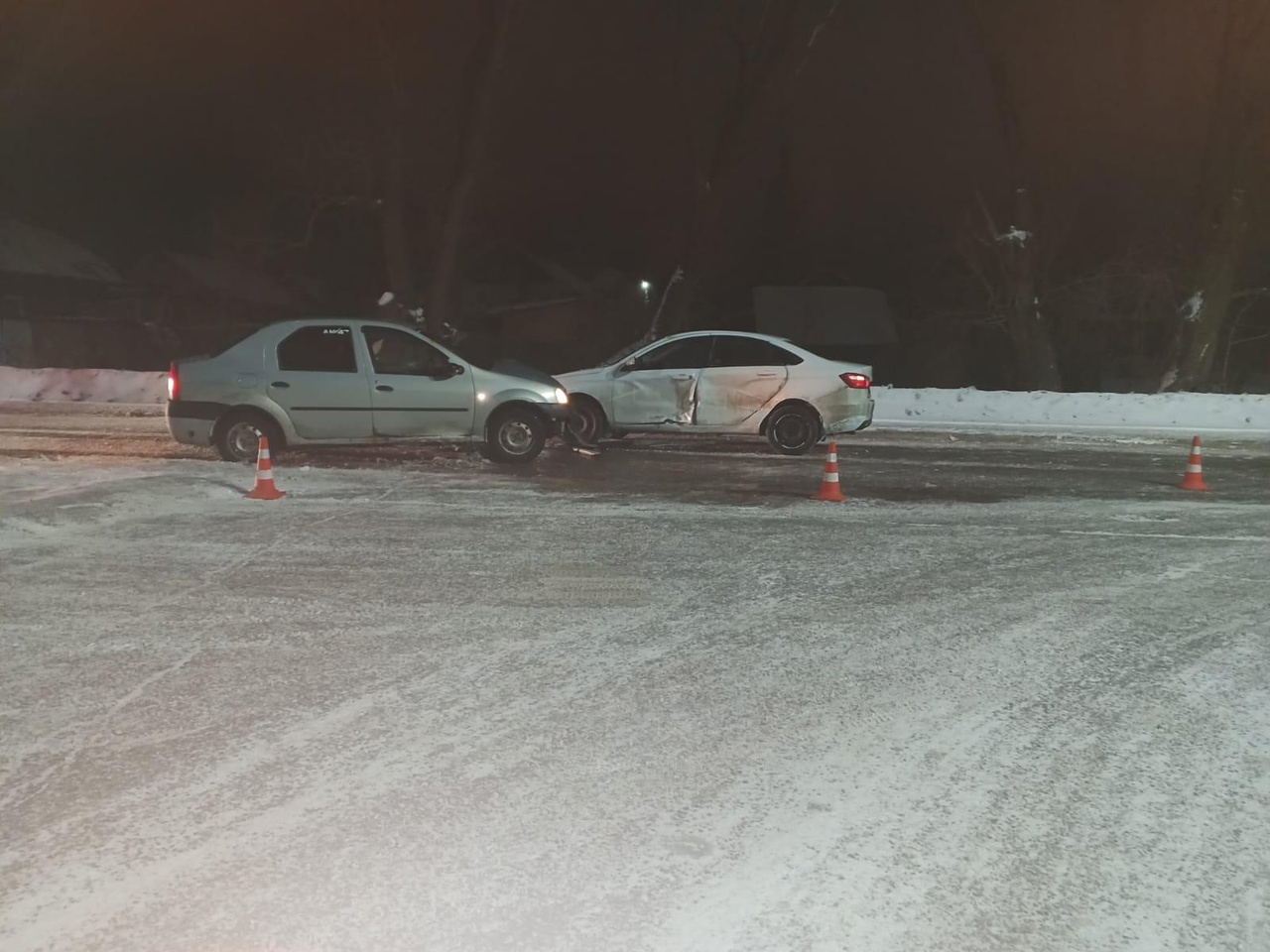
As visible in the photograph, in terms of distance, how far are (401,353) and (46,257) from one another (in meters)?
42.6

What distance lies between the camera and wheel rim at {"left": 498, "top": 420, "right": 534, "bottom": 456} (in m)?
12.6

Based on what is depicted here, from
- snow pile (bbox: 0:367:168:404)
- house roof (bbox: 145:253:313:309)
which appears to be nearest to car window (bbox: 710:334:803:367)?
snow pile (bbox: 0:367:168:404)

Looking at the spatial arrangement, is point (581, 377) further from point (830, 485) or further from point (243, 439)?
point (830, 485)

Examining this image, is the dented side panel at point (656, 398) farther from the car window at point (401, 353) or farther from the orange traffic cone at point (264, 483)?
the orange traffic cone at point (264, 483)

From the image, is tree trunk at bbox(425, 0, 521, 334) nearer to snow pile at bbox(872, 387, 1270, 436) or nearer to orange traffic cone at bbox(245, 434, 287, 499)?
snow pile at bbox(872, 387, 1270, 436)

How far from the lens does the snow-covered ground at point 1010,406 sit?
63.1 ft

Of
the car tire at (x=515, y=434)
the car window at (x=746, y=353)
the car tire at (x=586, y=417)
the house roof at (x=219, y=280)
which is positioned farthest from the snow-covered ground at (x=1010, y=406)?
the house roof at (x=219, y=280)

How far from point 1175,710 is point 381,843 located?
3.96 m

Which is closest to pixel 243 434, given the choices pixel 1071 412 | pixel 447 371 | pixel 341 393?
pixel 341 393

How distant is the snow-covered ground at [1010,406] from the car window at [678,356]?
5.92 metres

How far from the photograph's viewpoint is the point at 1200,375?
2427 centimetres

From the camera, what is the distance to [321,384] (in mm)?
12141

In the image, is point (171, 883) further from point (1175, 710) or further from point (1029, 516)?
point (1029, 516)

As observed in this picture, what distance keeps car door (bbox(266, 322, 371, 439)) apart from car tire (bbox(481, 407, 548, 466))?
4.75ft
